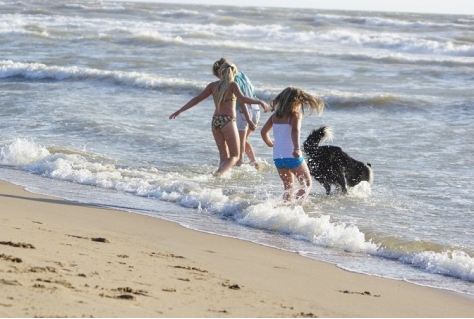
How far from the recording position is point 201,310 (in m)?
4.47

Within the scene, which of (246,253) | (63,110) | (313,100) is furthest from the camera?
(63,110)

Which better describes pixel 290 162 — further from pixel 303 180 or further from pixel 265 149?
pixel 265 149

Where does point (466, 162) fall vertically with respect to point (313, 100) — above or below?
below

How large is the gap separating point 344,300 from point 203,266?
1084mm

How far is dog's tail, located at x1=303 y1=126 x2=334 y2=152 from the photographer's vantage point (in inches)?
344

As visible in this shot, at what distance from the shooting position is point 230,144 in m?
10.1

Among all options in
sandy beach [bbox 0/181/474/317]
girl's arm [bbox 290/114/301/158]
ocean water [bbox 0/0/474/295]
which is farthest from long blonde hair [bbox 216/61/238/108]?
sandy beach [bbox 0/181/474/317]

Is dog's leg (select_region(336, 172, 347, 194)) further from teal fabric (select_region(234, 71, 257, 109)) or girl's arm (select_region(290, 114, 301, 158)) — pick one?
teal fabric (select_region(234, 71, 257, 109))

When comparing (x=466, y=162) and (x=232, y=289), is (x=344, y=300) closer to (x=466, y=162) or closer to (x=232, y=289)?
(x=232, y=289)

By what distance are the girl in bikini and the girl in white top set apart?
123 centimetres

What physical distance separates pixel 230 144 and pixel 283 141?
1853 mm

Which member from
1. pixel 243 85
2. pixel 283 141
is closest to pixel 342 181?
pixel 283 141

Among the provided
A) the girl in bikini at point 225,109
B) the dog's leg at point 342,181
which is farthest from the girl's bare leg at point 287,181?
the girl in bikini at point 225,109

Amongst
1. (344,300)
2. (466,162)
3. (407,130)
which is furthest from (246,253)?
(407,130)
